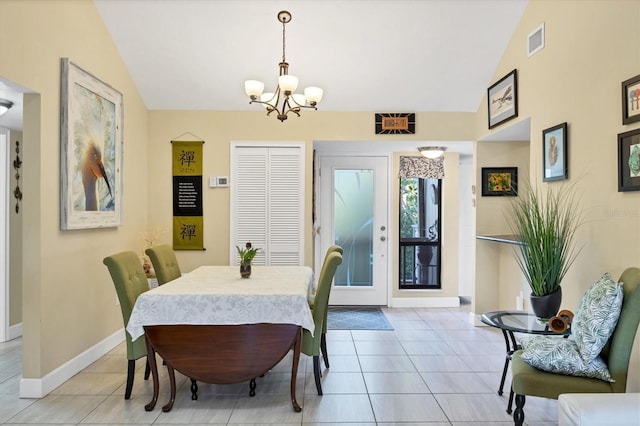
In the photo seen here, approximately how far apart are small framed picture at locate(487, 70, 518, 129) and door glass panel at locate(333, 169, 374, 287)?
182cm

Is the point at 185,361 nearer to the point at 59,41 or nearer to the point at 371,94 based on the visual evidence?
the point at 59,41

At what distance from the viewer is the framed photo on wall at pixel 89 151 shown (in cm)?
308

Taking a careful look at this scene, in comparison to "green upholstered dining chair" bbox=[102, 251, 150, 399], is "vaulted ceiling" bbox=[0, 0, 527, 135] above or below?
above

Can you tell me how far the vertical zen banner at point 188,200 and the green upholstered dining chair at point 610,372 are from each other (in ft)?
11.6

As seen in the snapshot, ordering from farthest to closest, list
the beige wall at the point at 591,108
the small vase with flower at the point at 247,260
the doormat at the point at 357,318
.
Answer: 1. the doormat at the point at 357,318
2. the small vase with flower at the point at 247,260
3. the beige wall at the point at 591,108

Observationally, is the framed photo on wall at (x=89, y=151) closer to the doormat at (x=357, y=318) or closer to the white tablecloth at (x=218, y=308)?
the white tablecloth at (x=218, y=308)

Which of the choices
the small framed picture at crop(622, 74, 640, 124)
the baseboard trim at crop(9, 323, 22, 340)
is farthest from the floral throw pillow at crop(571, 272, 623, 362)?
the baseboard trim at crop(9, 323, 22, 340)

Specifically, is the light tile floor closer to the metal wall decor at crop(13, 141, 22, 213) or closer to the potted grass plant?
the potted grass plant

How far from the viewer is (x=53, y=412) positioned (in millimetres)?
2619

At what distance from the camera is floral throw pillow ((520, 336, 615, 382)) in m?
2.03

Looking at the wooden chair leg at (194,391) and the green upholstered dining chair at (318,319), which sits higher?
the green upholstered dining chair at (318,319)

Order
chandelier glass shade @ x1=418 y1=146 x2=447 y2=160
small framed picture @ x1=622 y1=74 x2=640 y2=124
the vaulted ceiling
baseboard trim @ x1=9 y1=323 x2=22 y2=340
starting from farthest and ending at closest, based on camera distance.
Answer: chandelier glass shade @ x1=418 y1=146 x2=447 y2=160
baseboard trim @ x1=9 y1=323 x2=22 y2=340
the vaulted ceiling
small framed picture @ x1=622 y1=74 x2=640 y2=124

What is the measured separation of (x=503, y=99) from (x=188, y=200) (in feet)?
11.5

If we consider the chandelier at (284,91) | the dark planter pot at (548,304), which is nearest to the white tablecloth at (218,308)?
the chandelier at (284,91)
